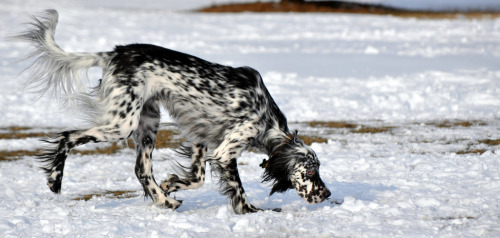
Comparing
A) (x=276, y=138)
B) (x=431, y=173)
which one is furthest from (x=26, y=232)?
(x=431, y=173)

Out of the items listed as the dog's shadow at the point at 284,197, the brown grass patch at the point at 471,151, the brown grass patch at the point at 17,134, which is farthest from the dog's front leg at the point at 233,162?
the brown grass patch at the point at 17,134

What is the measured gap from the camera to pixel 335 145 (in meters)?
8.78

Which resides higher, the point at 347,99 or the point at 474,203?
the point at 474,203

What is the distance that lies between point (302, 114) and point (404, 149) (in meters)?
3.57

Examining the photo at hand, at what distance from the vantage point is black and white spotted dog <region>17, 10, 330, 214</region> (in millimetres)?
5371

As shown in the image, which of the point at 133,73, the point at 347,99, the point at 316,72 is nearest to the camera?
the point at 133,73

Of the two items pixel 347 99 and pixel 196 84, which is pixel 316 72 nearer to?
pixel 347 99

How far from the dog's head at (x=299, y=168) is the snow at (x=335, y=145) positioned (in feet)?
0.55

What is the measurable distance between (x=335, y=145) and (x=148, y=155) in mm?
3546

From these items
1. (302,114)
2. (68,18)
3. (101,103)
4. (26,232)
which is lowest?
(68,18)

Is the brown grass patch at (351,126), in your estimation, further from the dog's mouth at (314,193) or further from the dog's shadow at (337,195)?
the dog's mouth at (314,193)

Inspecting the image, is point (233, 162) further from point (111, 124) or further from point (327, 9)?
point (327, 9)

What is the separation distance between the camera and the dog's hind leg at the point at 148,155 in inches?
226

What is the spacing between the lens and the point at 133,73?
5395 mm
